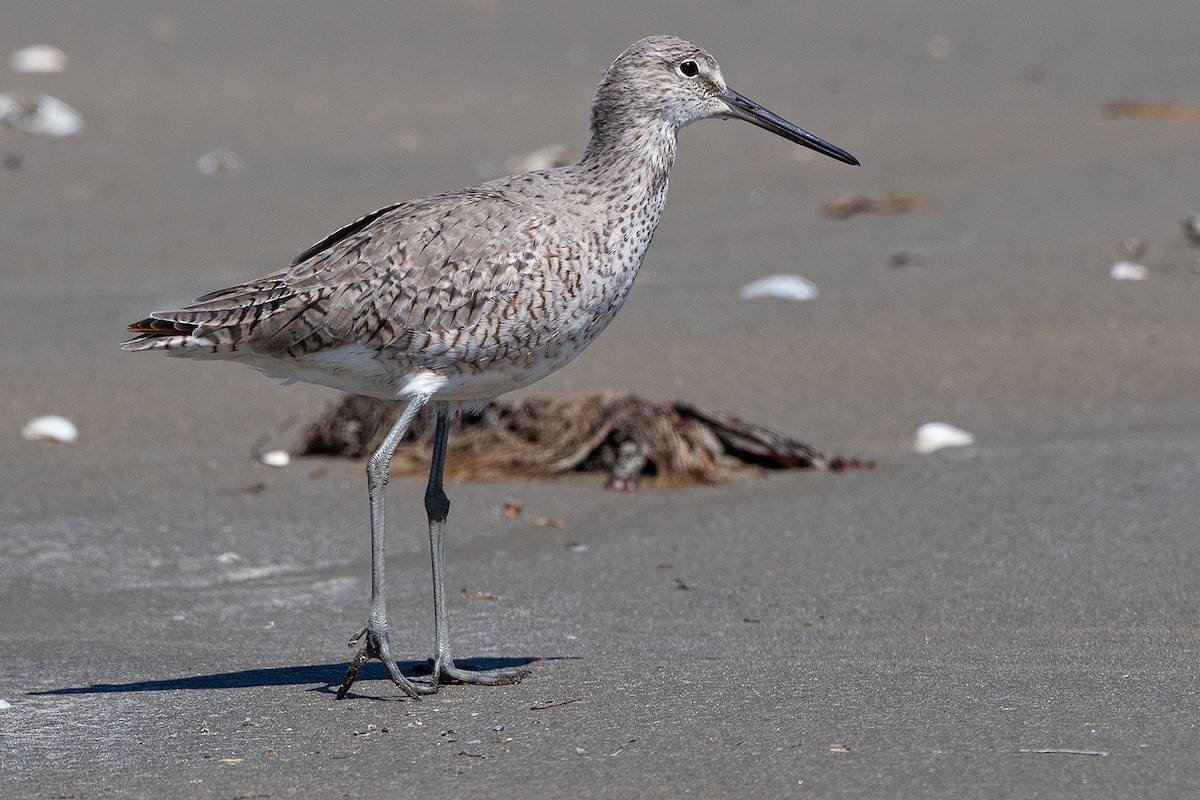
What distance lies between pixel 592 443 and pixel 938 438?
1.66 meters

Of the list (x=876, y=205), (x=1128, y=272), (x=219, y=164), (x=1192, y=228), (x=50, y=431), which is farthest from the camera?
(x=219, y=164)

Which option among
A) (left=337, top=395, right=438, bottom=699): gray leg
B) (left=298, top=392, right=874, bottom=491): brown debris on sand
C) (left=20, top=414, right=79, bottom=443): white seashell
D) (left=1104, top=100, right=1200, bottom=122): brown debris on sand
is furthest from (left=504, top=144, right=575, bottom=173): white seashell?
(left=337, top=395, right=438, bottom=699): gray leg

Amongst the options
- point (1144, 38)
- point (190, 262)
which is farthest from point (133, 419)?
point (1144, 38)

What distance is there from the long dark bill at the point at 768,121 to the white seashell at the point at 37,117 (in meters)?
8.06

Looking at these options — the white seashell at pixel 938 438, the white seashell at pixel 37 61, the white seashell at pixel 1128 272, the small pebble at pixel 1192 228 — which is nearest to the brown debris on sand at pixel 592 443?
the white seashell at pixel 938 438

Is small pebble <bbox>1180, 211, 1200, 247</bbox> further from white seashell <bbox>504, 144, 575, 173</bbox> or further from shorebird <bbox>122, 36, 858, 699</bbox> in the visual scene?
shorebird <bbox>122, 36, 858, 699</bbox>

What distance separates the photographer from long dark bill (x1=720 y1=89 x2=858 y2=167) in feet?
18.3

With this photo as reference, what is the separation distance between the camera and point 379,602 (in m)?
4.92

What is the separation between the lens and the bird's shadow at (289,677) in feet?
16.0

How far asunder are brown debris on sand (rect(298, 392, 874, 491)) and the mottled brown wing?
2.41 meters

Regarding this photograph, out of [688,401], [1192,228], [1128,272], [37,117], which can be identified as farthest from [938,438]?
[37,117]

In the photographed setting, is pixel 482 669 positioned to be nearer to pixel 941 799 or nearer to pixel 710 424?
pixel 941 799

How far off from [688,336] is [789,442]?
70.0 inches

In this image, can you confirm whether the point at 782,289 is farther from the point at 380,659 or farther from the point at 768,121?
the point at 380,659
